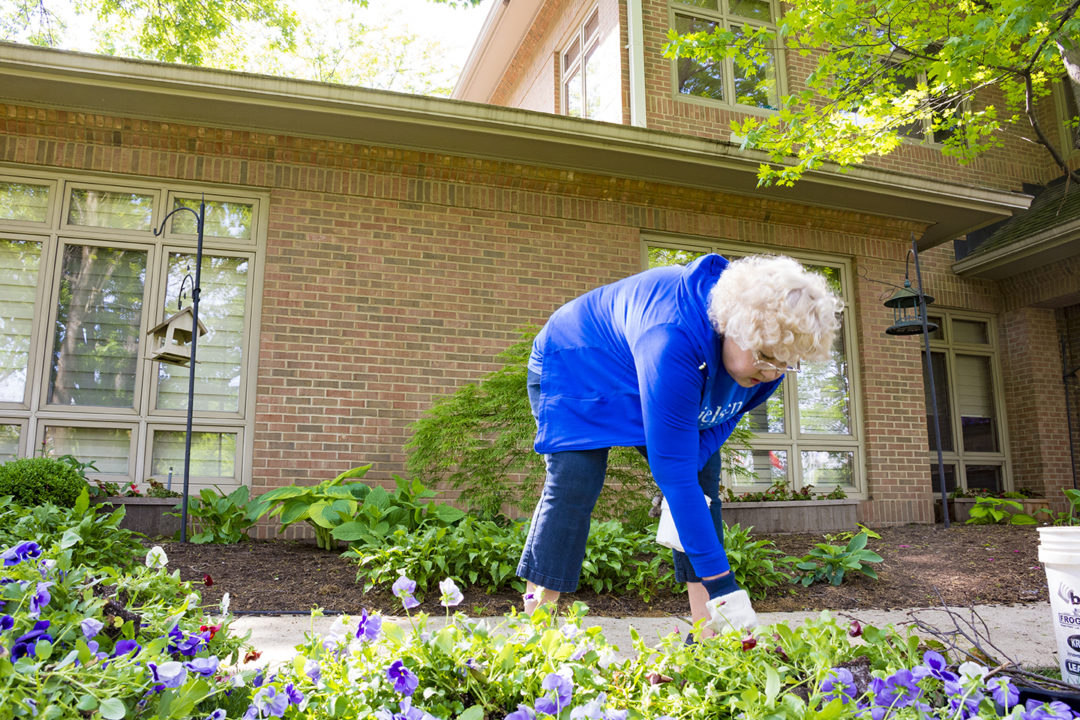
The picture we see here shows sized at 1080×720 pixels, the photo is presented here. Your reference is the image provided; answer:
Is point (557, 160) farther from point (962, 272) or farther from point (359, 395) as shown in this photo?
point (962, 272)

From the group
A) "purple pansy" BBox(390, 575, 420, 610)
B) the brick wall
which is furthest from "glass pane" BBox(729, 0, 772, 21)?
"purple pansy" BBox(390, 575, 420, 610)

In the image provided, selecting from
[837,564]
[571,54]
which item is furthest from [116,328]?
[571,54]

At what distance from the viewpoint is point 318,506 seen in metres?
4.49

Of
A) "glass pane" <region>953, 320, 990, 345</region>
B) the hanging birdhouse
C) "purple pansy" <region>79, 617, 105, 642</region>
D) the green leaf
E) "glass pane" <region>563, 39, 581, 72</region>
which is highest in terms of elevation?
"glass pane" <region>563, 39, 581, 72</region>

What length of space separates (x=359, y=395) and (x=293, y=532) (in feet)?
3.78

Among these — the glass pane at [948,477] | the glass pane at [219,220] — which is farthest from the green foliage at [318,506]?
the glass pane at [948,477]

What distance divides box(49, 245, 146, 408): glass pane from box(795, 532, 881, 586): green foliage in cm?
497

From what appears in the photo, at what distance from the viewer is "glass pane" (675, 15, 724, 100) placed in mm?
8203

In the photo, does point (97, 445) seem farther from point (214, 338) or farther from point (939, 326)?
point (939, 326)

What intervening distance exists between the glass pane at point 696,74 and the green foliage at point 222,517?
5.96 metres

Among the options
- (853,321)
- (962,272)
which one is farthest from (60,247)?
(962,272)

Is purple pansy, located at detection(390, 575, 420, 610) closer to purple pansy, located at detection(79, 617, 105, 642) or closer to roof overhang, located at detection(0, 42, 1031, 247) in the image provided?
purple pansy, located at detection(79, 617, 105, 642)

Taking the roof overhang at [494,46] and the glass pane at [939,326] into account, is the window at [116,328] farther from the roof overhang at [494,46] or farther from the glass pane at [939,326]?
the glass pane at [939,326]

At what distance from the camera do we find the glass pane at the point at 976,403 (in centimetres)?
964
